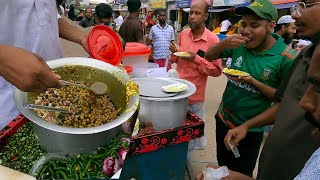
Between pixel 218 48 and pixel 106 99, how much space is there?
135 cm

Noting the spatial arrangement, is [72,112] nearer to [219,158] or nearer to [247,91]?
[247,91]

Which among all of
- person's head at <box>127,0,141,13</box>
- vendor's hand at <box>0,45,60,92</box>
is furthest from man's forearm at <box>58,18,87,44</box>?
person's head at <box>127,0,141,13</box>

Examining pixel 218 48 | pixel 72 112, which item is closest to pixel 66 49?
pixel 218 48

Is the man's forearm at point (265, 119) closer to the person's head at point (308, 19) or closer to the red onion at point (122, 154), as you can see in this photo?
the person's head at point (308, 19)

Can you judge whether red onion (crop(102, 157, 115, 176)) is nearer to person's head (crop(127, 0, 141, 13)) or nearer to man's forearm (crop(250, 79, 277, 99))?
man's forearm (crop(250, 79, 277, 99))

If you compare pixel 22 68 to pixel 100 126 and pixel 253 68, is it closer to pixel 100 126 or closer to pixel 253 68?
pixel 100 126

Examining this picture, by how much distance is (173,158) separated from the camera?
65.6 inches

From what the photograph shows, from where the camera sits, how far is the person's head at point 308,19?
4.97 ft

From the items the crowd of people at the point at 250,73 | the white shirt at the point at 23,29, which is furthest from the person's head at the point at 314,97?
the white shirt at the point at 23,29

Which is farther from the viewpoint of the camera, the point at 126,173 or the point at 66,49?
the point at 66,49

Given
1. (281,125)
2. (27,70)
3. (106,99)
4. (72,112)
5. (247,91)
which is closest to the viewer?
(27,70)

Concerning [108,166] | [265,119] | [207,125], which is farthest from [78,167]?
[207,125]

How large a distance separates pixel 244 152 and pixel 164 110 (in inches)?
42.6

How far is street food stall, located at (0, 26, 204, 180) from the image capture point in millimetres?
1090
